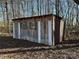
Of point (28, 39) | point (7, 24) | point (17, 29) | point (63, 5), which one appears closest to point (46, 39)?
point (28, 39)

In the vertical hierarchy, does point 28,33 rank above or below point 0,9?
below

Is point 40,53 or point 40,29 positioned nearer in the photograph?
point 40,53

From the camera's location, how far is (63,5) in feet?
92.7

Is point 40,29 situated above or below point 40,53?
above

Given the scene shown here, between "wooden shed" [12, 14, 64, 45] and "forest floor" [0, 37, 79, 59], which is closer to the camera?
"forest floor" [0, 37, 79, 59]

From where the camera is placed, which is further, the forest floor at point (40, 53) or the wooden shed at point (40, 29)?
the wooden shed at point (40, 29)

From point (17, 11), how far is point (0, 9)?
3.06 meters

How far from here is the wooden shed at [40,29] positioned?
47.3 ft

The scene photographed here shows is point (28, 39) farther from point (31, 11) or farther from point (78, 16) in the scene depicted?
point (31, 11)

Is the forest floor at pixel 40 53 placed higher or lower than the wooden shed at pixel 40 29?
lower

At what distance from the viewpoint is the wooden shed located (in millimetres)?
14432

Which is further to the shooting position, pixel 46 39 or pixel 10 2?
pixel 10 2

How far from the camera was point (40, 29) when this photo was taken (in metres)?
15.6

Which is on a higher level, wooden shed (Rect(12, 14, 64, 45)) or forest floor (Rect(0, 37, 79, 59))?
wooden shed (Rect(12, 14, 64, 45))
